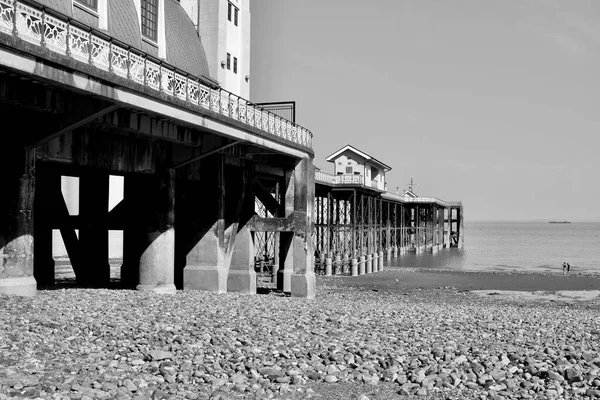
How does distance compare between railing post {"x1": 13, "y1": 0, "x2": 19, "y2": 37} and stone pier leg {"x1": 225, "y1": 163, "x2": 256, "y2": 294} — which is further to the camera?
stone pier leg {"x1": 225, "y1": 163, "x2": 256, "y2": 294}

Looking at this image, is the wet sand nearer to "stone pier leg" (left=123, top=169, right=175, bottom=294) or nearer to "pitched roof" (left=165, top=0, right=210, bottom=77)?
"pitched roof" (left=165, top=0, right=210, bottom=77)

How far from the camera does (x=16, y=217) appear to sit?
1501 cm

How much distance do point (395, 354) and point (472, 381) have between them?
5.64ft

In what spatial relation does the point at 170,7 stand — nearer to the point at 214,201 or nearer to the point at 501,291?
the point at 214,201

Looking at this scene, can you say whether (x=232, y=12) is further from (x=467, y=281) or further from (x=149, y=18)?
(x=467, y=281)

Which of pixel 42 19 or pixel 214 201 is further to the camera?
pixel 214 201

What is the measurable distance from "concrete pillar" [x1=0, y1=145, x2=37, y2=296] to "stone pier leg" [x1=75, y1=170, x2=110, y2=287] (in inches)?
229

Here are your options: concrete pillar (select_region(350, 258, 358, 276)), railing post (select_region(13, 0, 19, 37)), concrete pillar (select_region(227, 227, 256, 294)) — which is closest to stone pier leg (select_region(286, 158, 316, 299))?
concrete pillar (select_region(227, 227, 256, 294))

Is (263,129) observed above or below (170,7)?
below

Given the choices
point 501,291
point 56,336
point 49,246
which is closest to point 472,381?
point 56,336

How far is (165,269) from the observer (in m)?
21.0

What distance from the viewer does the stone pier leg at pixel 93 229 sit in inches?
842

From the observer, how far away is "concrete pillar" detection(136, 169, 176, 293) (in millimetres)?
20781

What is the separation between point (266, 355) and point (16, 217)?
7091 millimetres
